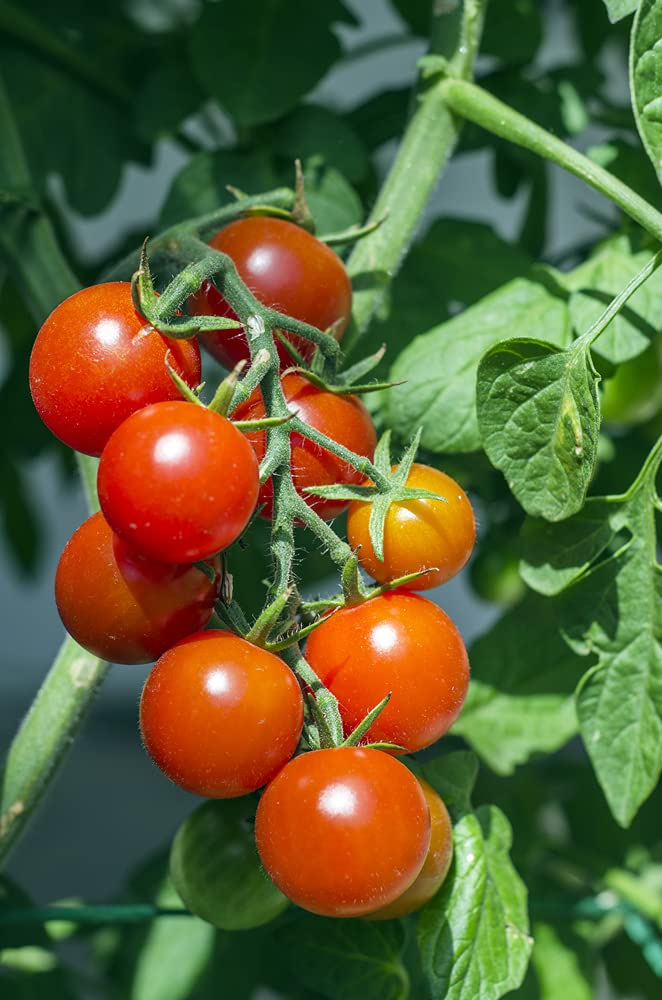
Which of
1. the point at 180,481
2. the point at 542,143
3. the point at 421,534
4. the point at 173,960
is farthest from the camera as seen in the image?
the point at 173,960

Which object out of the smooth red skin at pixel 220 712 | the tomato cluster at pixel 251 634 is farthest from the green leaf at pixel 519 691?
the smooth red skin at pixel 220 712

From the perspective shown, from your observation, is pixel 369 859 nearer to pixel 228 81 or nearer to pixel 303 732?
pixel 303 732

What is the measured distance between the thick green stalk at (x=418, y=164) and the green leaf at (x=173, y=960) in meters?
0.55

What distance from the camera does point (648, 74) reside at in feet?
1.92

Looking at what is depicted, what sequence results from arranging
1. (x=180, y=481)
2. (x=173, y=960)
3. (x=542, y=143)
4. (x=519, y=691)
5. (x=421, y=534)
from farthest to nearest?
(x=173, y=960) → (x=519, y=691) → (x=542, y=143) → (x=421, y=534) → (x=180, y=481)

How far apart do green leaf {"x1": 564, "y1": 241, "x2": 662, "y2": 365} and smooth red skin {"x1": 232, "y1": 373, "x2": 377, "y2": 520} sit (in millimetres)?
208

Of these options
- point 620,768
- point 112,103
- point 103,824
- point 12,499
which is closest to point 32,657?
point 103,824

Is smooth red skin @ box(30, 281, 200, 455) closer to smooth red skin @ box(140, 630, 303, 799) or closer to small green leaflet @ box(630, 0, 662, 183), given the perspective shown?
smooth red skin @ box(140, 630, 303, 799)

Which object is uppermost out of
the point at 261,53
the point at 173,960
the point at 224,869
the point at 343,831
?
the point at 261,53

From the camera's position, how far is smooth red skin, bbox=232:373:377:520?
561 millimetres

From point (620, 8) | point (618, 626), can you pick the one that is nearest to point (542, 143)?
point (620, 8)

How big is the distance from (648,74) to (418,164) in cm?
20

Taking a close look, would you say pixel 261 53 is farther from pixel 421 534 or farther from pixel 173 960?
pixel 173 960

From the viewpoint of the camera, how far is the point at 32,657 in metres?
3.15
